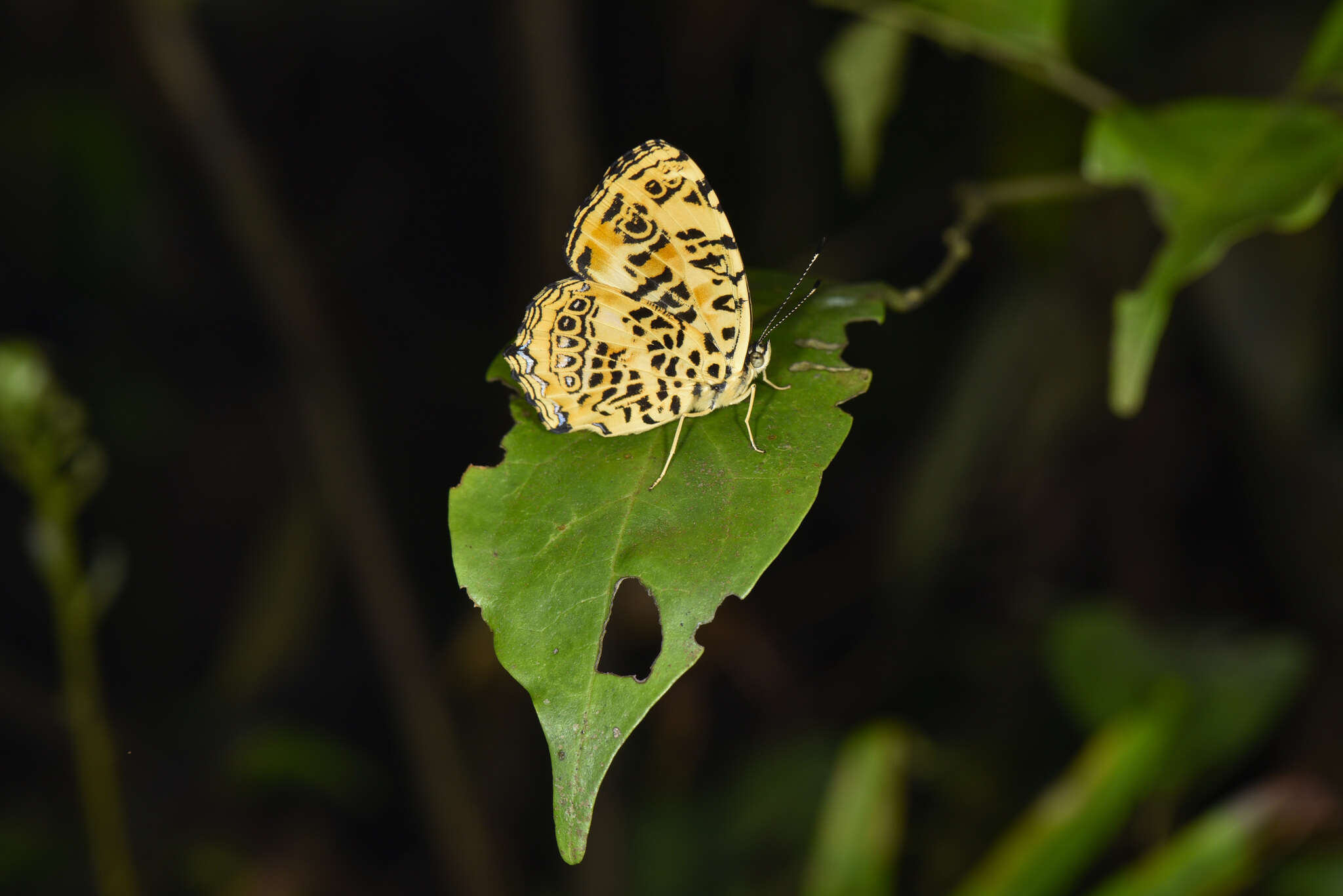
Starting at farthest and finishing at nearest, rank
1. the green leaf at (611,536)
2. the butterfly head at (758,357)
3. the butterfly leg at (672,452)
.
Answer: the butterfly head at (758,357), the butterfly leg at (672,452), the green leaf at (611,536)

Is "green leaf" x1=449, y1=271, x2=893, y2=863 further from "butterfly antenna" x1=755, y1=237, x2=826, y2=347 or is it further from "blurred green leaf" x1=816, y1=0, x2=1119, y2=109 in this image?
"blurred green leaf" x1=816, y1=0, x2=1119, y2=109

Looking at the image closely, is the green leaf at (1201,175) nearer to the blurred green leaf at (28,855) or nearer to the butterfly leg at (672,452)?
the butterfly leg at (672,452)

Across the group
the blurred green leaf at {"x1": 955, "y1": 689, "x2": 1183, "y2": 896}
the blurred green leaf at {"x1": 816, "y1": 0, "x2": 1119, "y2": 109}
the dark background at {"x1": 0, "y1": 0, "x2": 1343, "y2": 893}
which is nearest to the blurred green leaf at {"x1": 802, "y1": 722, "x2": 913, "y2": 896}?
the blurred green leaf at {"x1": 955, "y1": 689, "x2": 1183, "y2": 896}

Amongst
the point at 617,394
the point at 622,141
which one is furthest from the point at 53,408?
the point at 622,141

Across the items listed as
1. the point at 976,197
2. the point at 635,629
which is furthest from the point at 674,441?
the point at 635,629

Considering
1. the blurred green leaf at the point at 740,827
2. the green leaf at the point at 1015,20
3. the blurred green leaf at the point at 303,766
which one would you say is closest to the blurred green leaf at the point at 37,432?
the blurred green leaf at the point at 303,766

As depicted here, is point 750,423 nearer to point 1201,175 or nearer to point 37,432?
point 1201,175
